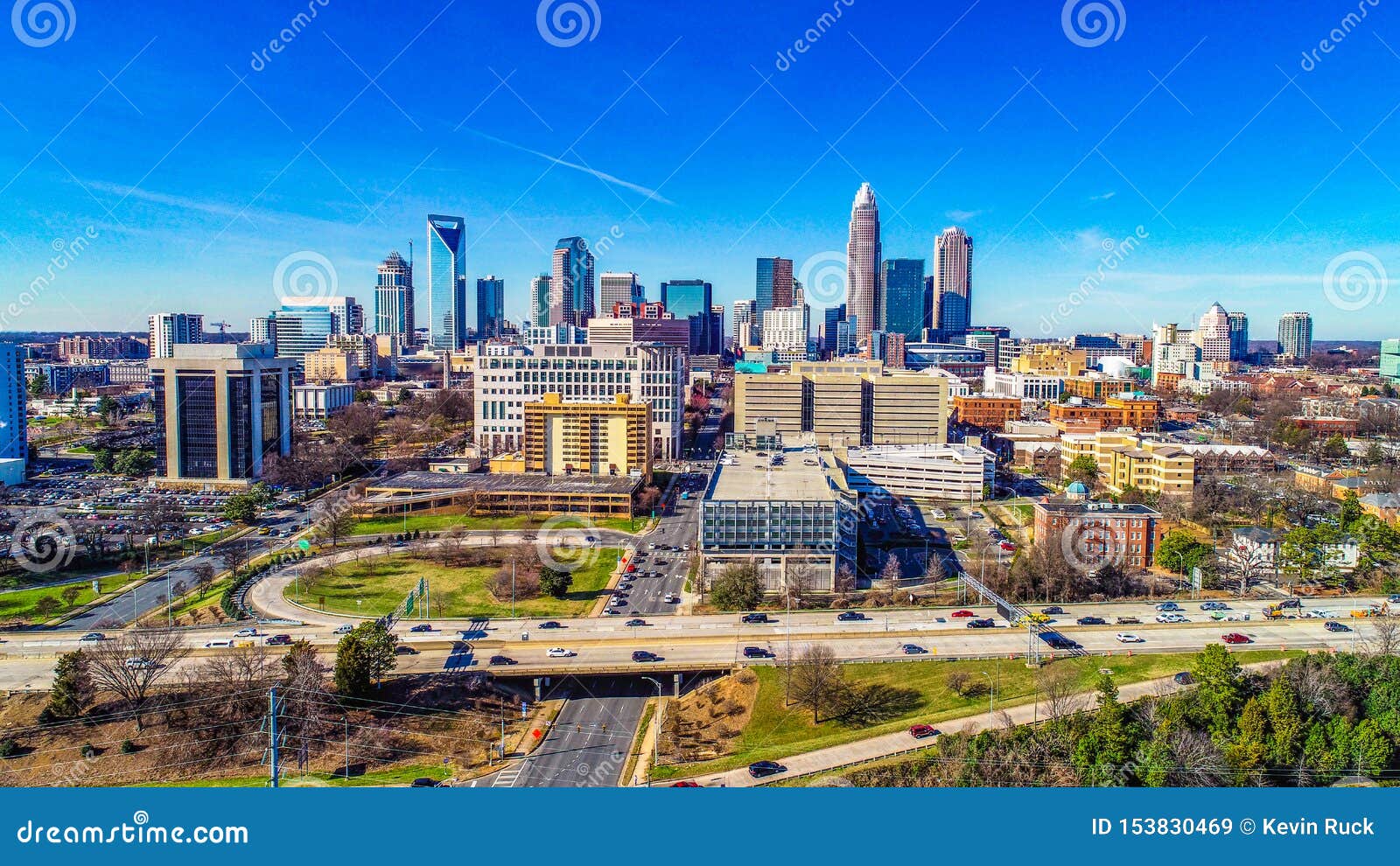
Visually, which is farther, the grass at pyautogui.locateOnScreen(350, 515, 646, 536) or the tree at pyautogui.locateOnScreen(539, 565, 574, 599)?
the grass at pyautogui.locateOnScreen(350, 515, 646, 536)

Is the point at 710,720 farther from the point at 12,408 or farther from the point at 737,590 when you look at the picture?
the point at 12,408

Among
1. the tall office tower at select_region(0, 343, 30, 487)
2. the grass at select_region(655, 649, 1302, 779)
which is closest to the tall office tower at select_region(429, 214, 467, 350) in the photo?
the tall office tower at select_region(0, 343, 30, 487)

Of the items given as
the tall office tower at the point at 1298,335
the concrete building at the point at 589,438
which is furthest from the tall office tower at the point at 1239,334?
the concrete building at the point at 589,438

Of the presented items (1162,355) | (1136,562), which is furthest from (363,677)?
(1162,355)

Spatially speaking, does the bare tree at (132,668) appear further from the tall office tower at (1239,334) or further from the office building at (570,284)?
the tall office tower at (1239,334)

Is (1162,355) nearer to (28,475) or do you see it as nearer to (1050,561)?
(1050,561)

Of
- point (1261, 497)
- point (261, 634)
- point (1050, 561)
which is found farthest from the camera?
point (1261, 497)

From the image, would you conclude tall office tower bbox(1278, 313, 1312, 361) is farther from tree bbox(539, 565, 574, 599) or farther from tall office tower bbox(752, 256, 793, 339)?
tree bbox(539, 565, 574, 599)
